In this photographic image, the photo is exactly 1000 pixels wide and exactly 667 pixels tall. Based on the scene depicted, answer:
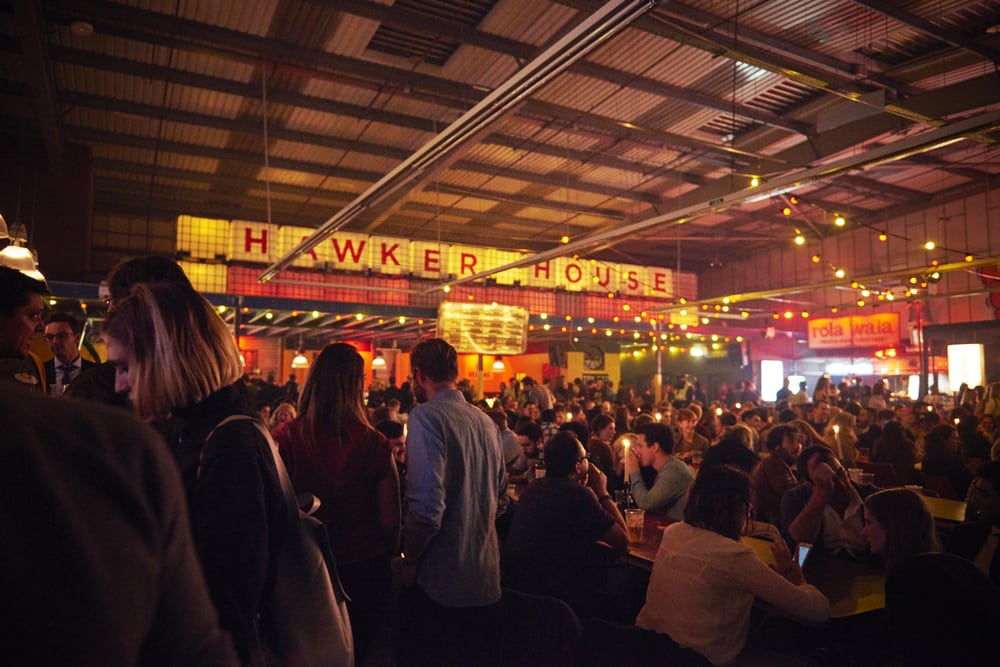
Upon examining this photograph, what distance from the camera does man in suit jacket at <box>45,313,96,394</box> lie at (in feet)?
11.8

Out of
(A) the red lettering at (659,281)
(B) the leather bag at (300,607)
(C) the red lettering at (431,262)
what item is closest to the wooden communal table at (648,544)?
(B) the leather bag at (300,607)

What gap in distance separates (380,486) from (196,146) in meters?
10.2

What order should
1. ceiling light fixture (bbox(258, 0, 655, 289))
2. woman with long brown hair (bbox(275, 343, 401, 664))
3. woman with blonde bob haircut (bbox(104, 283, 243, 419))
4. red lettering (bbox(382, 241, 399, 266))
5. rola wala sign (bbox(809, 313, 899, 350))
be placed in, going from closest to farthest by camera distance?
1. woman with blonde bob haircut (bbox(104, 283, 243, 419))
2. woman with long brown hair (bbox(275, 343, 401, 664))
3. ceiling light fixture (bbox(258, 0, 655, 289))
4. red lettering (bbox(382, 241, 399, 266))
5. rola wala sign (bbox(809, 313, 899, 350))

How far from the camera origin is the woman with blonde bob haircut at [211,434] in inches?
49.9

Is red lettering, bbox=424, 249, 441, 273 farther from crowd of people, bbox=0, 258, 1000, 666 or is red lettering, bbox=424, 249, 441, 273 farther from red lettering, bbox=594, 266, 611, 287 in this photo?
crowd of people, bbox=0, 258, 1000, 666

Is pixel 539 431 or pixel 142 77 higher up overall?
pixel 142 77

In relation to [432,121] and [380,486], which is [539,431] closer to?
[380,486]

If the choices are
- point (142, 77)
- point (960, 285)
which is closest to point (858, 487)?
point (142, 77)

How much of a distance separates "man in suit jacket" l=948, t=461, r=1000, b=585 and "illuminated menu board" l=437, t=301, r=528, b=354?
7.99 meters

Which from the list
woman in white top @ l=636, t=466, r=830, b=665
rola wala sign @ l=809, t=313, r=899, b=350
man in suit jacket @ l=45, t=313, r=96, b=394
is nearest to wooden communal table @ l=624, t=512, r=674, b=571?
woman in white top @ l=636, t=466, r=830, b=665

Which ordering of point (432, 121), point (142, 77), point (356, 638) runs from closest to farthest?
1. point (356, 638)
2. point (142, 77)
3. point (432, 121)

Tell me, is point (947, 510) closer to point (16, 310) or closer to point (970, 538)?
point (970, 538)

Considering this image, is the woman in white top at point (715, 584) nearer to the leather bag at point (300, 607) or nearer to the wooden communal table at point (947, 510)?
the leather bag at point (300, 607)

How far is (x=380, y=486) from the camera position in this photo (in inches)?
106
